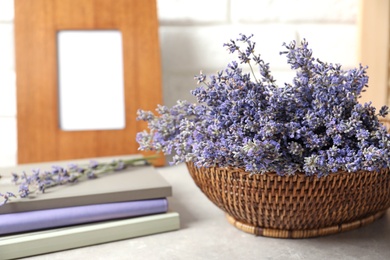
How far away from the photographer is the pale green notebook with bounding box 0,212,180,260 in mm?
567

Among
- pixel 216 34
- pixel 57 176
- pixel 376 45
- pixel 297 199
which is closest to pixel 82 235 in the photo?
pixel 57 176

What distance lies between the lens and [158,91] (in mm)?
1010

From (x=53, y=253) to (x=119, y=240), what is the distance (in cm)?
8

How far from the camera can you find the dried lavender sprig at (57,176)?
62 cm

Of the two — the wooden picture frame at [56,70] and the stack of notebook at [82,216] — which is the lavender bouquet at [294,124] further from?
the wooden picture frame at [56,70]

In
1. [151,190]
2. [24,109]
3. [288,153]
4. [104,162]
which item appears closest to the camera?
[288,153]

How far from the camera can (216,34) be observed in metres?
1.13

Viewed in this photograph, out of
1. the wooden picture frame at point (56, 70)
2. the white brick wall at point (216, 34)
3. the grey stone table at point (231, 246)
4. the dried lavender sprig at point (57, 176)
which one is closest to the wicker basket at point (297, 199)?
the grey stone table at point (231, 246)

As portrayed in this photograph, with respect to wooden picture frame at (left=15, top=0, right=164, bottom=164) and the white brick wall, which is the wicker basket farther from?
the white brick wall

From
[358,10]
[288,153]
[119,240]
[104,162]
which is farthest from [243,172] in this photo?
[358,10]

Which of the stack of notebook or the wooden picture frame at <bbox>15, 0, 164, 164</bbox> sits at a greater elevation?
the wooden picture frame at <bbox>15, 0, 164, 164</bbox>

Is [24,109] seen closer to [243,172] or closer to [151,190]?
[151,190]

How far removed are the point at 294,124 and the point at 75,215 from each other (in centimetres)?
30

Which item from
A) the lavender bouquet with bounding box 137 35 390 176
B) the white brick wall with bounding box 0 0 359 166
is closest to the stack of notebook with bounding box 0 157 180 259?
the lavender bouquet with bounding box 137 35 390 176
